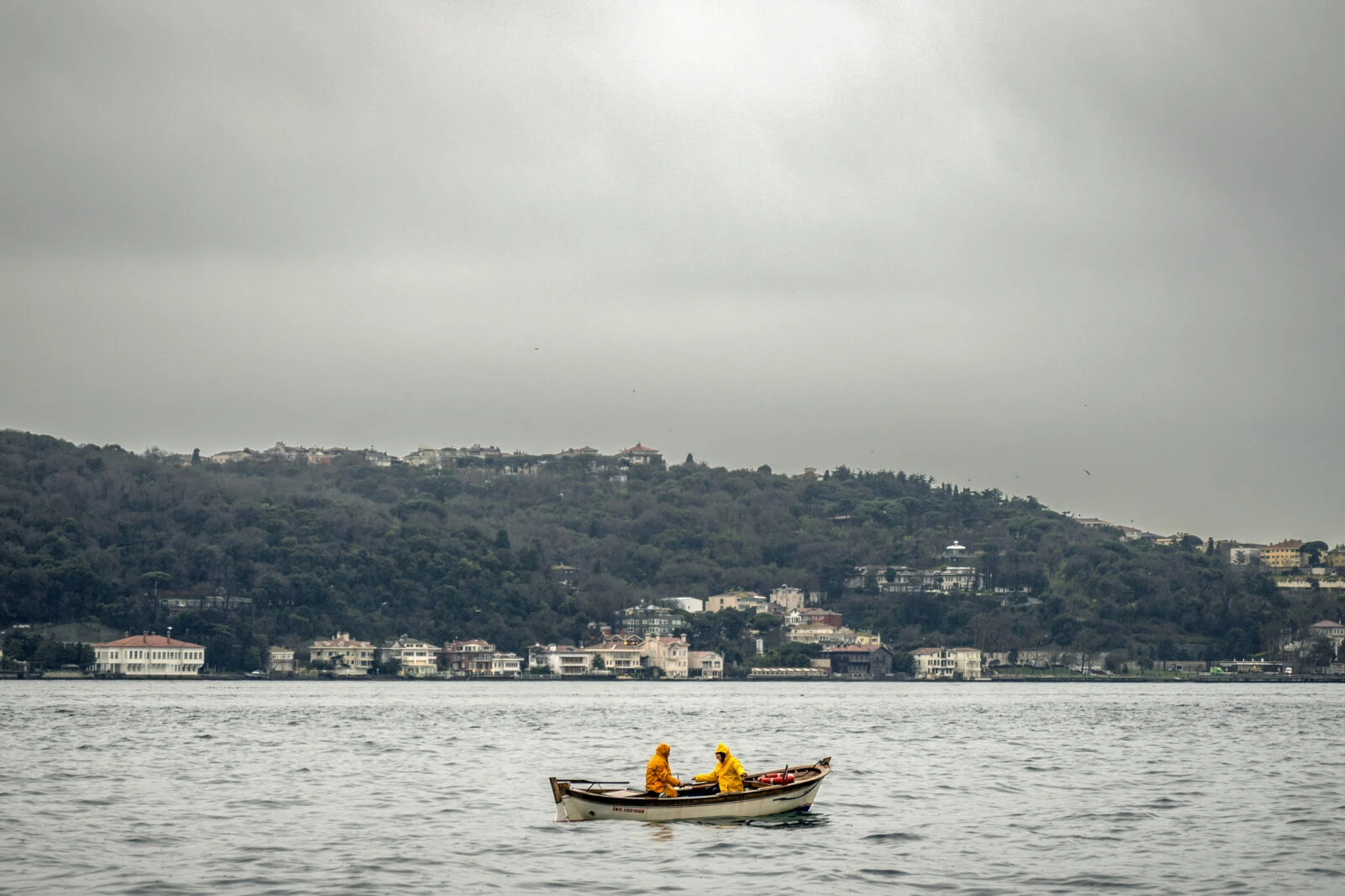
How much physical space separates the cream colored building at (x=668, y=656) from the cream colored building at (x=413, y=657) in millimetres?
23972

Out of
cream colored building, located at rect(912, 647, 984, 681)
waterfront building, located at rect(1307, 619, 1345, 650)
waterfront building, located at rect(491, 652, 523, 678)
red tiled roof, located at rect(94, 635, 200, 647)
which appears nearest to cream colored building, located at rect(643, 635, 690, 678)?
waterfront building, located at rect(491, 652, 523, 678)

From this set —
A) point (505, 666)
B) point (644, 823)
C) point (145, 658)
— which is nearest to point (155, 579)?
point (145, 658)

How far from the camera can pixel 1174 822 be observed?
118 feet

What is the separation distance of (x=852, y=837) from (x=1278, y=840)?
27.7 ft

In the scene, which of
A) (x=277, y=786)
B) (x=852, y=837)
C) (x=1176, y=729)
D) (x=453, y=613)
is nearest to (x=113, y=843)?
(x=277, y=786)

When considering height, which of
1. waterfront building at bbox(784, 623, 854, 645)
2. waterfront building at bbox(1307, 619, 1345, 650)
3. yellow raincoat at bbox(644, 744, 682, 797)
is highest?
waterfront building at bbox(1307, 619, 1345, 650)

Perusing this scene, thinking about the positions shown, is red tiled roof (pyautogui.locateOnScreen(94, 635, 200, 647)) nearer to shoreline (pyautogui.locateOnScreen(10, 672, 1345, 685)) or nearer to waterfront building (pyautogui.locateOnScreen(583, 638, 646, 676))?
shoreline (pyautogui.locateOnScreen(10, 672, 1345, 685))

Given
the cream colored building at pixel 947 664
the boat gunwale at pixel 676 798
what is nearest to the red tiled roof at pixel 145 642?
the cream colored building at pixel 947 664

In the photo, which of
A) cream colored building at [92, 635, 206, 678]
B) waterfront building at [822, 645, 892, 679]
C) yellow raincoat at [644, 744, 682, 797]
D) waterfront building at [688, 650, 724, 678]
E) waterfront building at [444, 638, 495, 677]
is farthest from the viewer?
waterfront building at [688, 650, 724, 678]

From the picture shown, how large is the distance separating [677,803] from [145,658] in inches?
5258

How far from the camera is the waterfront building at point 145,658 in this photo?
155 metres

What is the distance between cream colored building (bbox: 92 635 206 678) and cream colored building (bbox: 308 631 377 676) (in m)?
13.4

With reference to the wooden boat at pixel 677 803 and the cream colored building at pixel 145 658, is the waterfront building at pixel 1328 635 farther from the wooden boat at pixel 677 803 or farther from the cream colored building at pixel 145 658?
the wooden boat at pixel 677 803

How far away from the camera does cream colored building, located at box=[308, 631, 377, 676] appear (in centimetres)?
16950
